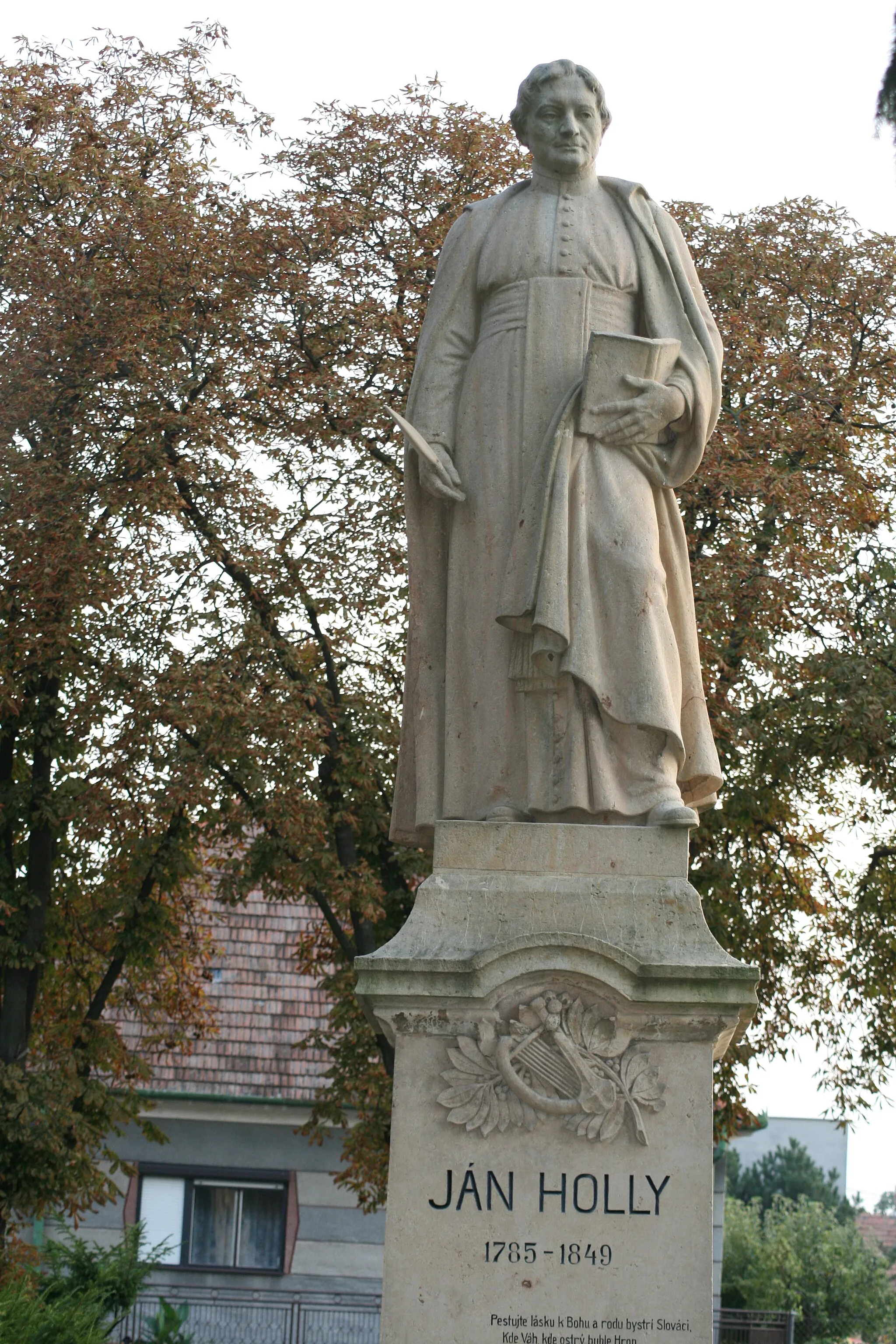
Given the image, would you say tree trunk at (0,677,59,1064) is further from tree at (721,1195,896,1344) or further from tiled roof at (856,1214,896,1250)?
tiled roof at (856,1214,896,1250)

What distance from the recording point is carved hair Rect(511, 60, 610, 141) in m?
6.44

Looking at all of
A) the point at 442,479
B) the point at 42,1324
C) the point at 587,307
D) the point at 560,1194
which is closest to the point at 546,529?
the point at 442,479

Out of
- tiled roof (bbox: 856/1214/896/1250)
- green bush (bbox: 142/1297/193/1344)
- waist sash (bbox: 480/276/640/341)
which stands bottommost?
green bush (bbox: 142/1297/193/1344)

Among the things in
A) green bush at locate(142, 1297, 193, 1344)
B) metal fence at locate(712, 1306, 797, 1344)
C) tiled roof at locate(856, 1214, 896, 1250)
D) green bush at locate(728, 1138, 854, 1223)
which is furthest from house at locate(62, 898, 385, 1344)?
tiled roof at locate(856, 1214, 896, 1250)

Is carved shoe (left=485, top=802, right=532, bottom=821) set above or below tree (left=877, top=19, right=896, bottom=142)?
below

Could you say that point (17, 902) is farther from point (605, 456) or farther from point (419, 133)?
point (605, 456)

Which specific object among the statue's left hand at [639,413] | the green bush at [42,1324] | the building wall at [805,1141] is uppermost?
the building wall at [805,1141]

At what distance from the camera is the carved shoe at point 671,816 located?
570 cm

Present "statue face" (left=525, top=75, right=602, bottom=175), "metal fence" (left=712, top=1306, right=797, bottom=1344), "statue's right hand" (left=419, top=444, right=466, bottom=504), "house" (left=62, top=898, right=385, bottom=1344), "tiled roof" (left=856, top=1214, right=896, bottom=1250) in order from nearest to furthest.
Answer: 1. "statue's right hand" (left=419, top=444, right=466, bottom=504)
2. "statue face" (left=525, top=75, right=602, bottom=175)
3. "house" (left=62, top=898, right=385, bottom=1344)
4. "metal fence" (left=712, top=1306, right=797, bottom=1344)
5. "tiled roof" (left=856, top=1214, right=896, bottom=1250)

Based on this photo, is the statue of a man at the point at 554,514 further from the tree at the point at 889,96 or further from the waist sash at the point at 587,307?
the tree at the point at 889,96

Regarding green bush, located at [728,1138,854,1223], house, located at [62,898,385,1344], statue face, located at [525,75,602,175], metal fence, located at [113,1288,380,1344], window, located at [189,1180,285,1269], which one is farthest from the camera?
green bush, located at [728,1138,854,1223]

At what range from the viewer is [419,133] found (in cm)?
1522

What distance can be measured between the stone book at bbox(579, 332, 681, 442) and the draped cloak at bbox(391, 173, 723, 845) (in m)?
0.05

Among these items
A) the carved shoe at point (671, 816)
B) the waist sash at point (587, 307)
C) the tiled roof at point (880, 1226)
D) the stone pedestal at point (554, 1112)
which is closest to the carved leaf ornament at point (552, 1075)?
the stone pedestal at point (554, 1112)
